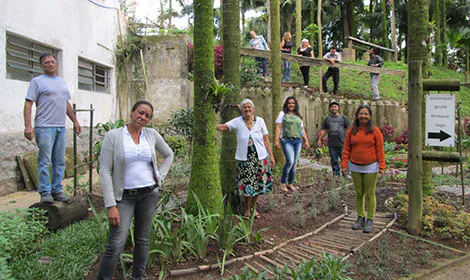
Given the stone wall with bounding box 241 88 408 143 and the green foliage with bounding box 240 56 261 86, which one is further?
the stone wall with bounding box 241 88 408 143

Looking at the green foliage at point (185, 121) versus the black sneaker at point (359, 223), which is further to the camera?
the green foliage at point (185, 121)

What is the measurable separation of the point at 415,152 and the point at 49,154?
4.80 metres

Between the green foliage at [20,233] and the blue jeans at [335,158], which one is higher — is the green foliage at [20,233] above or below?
below

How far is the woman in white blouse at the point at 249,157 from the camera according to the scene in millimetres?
4570

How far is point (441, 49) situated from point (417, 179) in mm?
29276

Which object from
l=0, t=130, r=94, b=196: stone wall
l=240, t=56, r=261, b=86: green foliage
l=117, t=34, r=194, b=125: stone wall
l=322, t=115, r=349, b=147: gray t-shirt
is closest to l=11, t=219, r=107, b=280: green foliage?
l=0, t=130, r=94, b=196: stone wall

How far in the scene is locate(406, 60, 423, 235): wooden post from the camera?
4.53 m

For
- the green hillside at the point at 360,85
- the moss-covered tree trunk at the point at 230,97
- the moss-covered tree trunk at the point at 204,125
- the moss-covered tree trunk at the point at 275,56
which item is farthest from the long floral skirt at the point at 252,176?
the green hillside at the point at 360,85

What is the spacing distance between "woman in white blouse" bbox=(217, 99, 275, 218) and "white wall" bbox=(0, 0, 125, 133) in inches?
197

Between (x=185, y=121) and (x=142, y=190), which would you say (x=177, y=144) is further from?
(x=142, y=190)

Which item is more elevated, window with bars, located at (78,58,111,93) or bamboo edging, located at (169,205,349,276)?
window with bars, located at (78,58,111,93)

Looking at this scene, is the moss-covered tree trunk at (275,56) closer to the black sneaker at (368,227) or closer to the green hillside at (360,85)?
the black sneaker at (368,227)

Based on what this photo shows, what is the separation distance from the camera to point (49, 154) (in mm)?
4430

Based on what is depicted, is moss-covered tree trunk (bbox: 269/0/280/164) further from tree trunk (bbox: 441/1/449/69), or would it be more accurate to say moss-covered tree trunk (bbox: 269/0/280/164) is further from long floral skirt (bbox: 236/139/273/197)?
tree trunk (bbox: 441/1/449/69)
